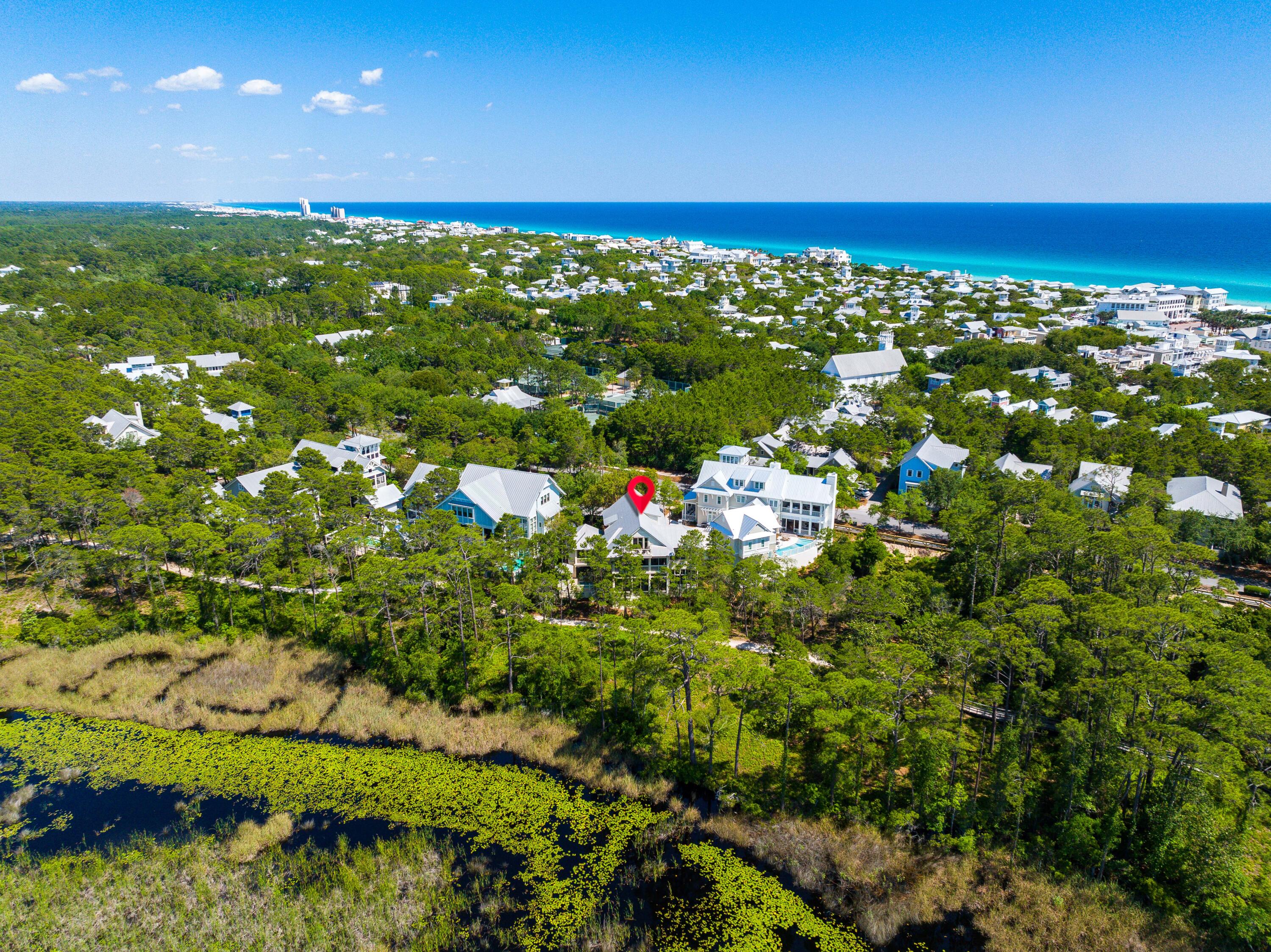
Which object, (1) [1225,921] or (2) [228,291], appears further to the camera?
(2) [228,291]

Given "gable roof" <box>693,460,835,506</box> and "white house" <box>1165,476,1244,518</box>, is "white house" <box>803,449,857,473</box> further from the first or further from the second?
"white house" <box>1165,476,1244,518</box>

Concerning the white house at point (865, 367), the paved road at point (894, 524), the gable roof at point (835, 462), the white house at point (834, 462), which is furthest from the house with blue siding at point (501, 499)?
the white house at point (865, 367)

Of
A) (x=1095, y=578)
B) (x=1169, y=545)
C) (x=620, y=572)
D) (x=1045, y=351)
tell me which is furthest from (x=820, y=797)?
(x=1045, y=351)

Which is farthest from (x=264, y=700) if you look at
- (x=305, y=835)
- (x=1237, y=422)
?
(x=1237, y=422)

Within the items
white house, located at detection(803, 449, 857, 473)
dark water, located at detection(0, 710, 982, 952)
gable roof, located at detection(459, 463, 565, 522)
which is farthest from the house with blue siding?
white house, located at detection(803, 449, 857, 473)

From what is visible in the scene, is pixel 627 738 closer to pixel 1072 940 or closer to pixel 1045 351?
pixel 1072 940
